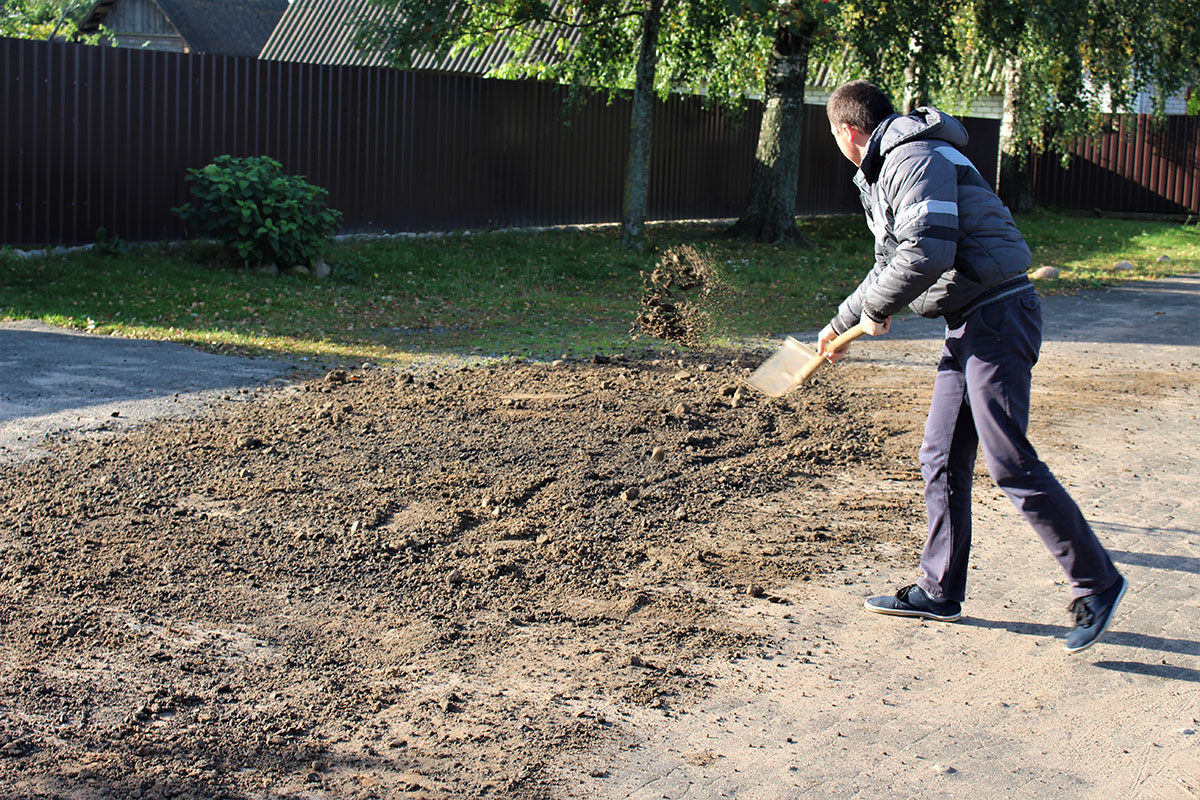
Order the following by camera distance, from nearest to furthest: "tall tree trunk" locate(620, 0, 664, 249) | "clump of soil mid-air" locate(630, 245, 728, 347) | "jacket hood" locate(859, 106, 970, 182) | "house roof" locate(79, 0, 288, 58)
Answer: "jacket hood" locate(859, 106, 970, 182), "clump of soil mid-air" locate(630, 245, 728, 347), "tall tree trunk" locate(620, 0, 664, 249), "house roof" locate(79, 0, 288, 58)

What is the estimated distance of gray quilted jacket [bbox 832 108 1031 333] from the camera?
3938 mm

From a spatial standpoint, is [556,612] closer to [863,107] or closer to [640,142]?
[863,107]

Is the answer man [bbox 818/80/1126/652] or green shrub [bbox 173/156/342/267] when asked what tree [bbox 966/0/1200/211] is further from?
man [bbox 818/80/1126/652]

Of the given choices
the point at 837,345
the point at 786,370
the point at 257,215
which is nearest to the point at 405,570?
the point at 786,370

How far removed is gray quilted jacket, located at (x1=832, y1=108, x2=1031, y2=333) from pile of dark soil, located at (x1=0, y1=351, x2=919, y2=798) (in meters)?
1.36

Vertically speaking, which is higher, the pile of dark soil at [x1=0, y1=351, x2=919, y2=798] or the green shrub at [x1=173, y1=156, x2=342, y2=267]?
the green shrub at [x1=173, y1=156, x2=342, y2=267]

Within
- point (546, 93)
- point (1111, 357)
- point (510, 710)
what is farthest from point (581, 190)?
point (510, 710)

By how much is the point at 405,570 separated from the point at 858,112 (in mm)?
2501

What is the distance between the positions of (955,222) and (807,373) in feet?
3.37

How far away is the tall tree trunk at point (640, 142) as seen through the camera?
53.3 ft

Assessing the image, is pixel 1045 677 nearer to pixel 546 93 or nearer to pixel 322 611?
pixel 322 611

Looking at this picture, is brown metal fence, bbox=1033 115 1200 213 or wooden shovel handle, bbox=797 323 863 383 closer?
wooden shovel handle, bbox=797 323 863 383

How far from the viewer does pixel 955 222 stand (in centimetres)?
394

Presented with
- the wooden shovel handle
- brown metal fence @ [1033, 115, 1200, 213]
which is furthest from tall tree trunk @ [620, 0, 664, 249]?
brown metal fence @ [1033, 115, 1200, 213]
